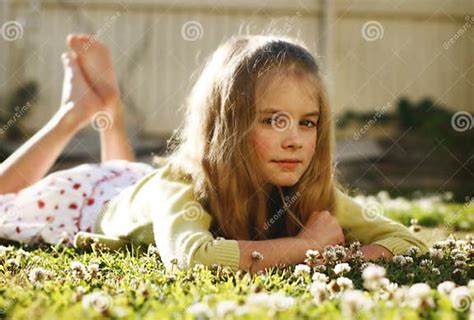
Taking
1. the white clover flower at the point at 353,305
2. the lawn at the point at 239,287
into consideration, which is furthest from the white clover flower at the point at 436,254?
the white clover flower at the point at 353,305

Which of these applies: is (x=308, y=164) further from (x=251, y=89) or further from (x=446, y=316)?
(x=446, y=316)

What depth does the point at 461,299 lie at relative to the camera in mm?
1667

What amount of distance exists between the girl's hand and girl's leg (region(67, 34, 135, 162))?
Answer: 5.18ft

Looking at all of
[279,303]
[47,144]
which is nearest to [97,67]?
[47,144]

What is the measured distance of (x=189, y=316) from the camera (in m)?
1.53

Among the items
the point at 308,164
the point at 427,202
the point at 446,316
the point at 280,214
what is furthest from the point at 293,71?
the point at 427,202

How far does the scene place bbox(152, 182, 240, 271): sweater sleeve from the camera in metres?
2.20

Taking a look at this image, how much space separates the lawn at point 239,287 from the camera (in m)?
1.58

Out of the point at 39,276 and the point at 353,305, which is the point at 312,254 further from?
the point at 39,276

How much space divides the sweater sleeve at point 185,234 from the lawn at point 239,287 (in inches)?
1.9

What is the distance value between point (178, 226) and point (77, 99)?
5.09 ft

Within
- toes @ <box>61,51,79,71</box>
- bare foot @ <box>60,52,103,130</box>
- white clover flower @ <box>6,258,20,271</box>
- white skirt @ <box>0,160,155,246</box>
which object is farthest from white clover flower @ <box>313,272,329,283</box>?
toes @ <box>61,51,79,71</box>

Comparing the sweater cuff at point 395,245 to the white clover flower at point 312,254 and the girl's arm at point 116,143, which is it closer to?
the white clover flower at point 312,254

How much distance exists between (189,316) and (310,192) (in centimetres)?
121
